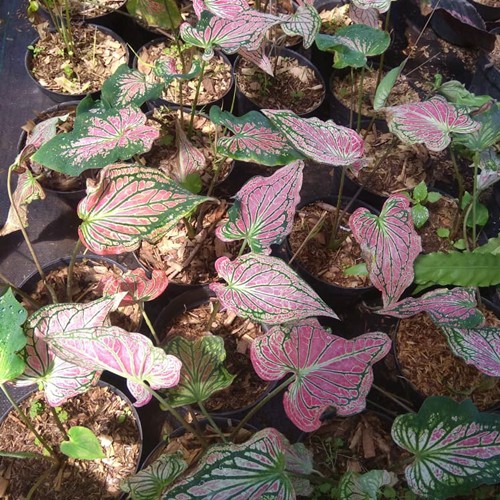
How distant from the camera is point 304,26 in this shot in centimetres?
124

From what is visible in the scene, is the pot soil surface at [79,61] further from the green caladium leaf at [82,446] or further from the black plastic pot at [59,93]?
the green caladium leaf at [82,446]

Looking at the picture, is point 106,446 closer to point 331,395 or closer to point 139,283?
point 139,283

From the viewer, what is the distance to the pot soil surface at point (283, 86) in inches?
73.2

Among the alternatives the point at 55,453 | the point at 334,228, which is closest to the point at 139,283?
the point at 55,453

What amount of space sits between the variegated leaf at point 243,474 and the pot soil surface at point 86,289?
1.97 feet

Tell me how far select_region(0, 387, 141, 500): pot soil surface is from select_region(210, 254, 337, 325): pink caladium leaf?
1.54ft

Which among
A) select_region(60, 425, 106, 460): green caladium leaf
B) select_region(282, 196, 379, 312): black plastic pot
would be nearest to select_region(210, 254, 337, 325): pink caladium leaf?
select_region(60, 425, 106, 460): green caladium leaf

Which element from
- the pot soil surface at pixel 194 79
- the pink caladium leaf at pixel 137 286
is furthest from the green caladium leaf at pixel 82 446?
the pot soil surface at pixel 194 79

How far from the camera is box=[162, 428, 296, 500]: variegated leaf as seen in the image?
0.79 metres

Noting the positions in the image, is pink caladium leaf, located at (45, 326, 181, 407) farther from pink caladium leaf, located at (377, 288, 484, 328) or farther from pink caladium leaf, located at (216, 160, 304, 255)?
pink caladium leaf, located at (377, 288, 484, 328)

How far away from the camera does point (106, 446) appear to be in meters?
1.19

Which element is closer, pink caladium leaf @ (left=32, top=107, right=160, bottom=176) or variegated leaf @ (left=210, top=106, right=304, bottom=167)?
pink caladium leaf @ (left=32, top=107, right=160, bottom=176)

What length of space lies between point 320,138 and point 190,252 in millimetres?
567

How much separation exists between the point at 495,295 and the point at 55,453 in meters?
1.40
